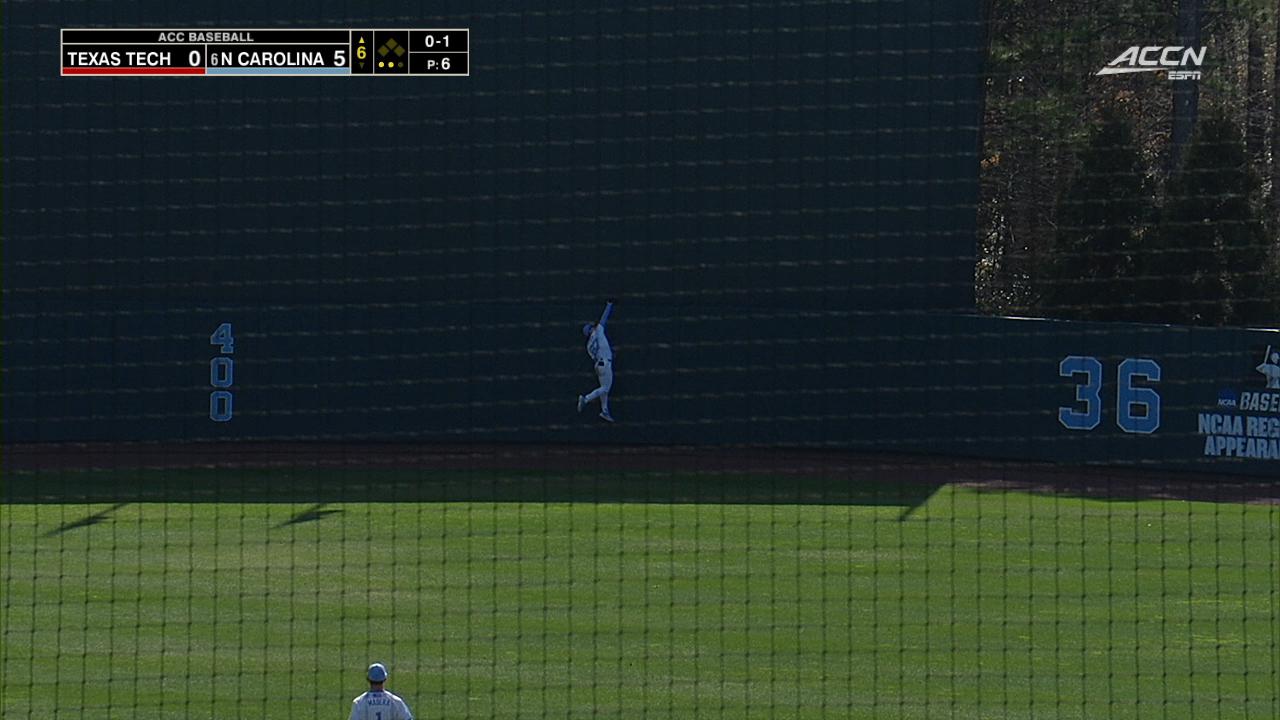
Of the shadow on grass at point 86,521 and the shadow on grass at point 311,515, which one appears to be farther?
the shadow on grass at point 311,515

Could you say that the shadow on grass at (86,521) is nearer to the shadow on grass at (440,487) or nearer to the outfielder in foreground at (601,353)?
the shadow on grass at (440,487)

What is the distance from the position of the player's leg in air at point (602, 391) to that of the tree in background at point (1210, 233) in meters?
7.08

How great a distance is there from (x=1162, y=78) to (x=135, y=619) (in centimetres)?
2750

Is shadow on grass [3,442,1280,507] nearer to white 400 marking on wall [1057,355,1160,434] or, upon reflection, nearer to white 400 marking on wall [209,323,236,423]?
white 400 marking on wall [209,323,236,423]

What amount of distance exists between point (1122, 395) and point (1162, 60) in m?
15.9

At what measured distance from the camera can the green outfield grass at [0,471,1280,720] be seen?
1212 cm

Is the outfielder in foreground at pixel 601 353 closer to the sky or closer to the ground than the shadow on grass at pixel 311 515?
closer to the sky

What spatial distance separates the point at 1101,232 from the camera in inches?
1055

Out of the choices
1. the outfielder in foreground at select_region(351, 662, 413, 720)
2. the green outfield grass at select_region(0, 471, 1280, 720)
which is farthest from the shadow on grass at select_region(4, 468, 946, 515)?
the outfielder in foreground at select_region(351, 662, 413, 720)

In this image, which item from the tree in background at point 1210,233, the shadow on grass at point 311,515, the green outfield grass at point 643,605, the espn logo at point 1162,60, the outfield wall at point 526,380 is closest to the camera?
the green outfield grass at point 643,605

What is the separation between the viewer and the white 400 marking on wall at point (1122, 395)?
21938mm

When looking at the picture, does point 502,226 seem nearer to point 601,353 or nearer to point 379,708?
point 601,353

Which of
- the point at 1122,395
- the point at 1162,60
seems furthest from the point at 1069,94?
the point at 1122,395
